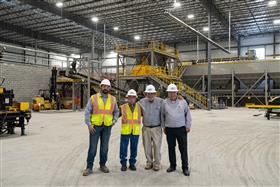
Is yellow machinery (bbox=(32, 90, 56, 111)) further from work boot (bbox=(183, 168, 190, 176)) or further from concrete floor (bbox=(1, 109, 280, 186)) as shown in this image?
work boot (bbox=(183, 168, 190, 176))

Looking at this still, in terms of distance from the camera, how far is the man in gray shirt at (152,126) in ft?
17.0

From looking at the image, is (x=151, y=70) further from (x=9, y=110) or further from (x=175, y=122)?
(x=175, y=122)

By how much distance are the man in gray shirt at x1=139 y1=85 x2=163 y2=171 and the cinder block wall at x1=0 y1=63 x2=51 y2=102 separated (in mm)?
19953

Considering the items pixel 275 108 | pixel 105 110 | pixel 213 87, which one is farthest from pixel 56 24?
pixel 105 110

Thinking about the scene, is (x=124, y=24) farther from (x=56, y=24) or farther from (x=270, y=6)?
(x=270, y=6)

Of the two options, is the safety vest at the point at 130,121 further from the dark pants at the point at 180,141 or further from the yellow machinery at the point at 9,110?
the yellow machinery at the point at 9,110

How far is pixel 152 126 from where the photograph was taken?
17.1ft

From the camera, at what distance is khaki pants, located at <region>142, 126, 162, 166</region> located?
5.20m

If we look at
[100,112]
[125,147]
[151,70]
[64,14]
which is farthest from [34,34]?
[125,147]

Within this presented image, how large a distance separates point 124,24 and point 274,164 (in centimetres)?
2669

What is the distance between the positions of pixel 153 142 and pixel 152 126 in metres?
0.32

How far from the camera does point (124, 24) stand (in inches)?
1188

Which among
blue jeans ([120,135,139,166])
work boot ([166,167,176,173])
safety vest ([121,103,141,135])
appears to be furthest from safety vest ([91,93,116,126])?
work boot ([166,167,176,173])

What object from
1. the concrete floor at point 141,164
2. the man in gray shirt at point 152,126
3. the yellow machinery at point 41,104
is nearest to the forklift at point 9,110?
the concrete floor at point 141,164
